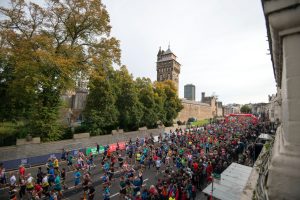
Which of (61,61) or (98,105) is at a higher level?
(61,61)

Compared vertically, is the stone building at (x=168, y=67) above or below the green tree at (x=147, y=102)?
above

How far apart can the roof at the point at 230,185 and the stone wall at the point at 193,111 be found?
67.0 meters

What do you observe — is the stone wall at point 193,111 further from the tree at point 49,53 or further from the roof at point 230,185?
the roof at point 230,185

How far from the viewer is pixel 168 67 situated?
300 feet

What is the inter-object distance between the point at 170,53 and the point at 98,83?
6397cm

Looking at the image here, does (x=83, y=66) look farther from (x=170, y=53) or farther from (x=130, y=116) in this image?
(x=170, y=53)

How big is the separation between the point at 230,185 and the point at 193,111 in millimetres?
86073

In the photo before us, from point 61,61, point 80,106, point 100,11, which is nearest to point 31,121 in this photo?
point 61,61

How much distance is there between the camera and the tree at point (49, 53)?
76.5ft

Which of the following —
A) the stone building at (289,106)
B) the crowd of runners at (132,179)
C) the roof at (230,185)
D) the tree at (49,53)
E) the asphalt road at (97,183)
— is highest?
the tree at (49,53)

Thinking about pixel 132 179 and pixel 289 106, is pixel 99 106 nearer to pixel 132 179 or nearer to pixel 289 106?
pixel 132 179

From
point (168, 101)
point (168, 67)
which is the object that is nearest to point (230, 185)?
point (168, 101)

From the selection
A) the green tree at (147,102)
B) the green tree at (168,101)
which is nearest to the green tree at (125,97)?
the green tree at (147,102)

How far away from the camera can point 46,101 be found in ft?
85.3
